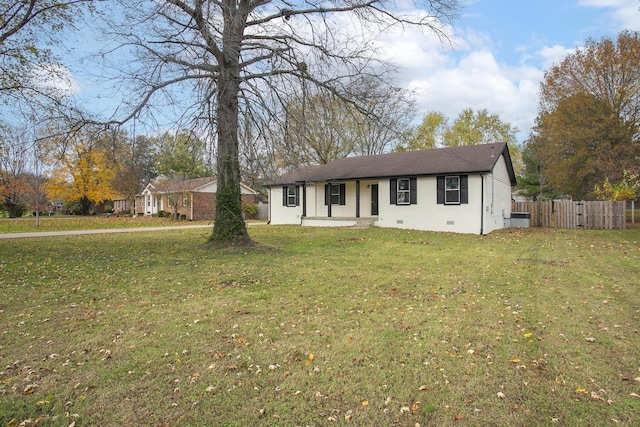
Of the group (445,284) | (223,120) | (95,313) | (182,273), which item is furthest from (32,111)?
(445,284)

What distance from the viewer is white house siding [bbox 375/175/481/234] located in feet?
56.0

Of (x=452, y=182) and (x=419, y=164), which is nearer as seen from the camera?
(x=452, y=182)

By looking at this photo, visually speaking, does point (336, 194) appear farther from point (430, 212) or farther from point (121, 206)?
point (121, 206)

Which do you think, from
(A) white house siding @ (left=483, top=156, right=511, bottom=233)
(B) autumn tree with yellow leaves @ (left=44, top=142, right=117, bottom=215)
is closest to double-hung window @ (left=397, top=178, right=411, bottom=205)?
(A) white house siding @ (left=483, top=156, right=511, bottom=233)

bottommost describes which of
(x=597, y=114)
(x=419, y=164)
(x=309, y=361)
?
(x=309, y=361)

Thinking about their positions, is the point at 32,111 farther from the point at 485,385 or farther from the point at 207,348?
the point at 485,385

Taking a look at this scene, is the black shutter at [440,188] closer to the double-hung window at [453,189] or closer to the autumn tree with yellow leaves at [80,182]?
Answer: the double-hung window at [453,189]

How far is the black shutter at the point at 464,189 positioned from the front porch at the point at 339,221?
453 centimetres

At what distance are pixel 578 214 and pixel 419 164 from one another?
8902mm

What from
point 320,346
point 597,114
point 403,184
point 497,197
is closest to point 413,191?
point 403,184

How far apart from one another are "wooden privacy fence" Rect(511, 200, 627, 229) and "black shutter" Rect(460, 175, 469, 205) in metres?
6.70

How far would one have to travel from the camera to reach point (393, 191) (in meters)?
19.3

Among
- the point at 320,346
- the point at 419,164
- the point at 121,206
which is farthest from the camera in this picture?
the point at 121,206

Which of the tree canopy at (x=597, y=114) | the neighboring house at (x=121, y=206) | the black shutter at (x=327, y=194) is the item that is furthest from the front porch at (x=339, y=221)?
the neighboring house at (x=121, y=206)
